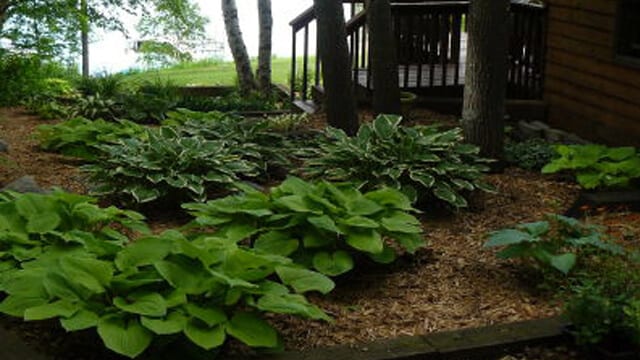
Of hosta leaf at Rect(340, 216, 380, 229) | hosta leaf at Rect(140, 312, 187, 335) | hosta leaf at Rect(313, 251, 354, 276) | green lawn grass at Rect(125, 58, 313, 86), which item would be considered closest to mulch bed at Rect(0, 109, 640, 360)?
hosta leaf at Rect(313, 251, 354, 276)

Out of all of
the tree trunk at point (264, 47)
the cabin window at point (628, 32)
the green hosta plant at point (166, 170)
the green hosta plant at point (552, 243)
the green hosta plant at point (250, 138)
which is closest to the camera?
the green hosta plant at point (552, 243)

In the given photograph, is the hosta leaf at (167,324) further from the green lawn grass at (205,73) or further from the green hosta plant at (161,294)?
the green lawn grass at (205,73)

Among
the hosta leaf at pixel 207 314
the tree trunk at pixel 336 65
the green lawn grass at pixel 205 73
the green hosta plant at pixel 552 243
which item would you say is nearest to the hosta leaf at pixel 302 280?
the hosta leaf at pixel 207 314

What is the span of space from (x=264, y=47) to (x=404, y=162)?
762 centimetres

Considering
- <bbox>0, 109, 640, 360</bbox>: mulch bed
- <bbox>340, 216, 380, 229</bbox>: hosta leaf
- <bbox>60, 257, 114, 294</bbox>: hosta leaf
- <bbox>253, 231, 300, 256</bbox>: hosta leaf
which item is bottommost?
<bbox>0, 109, 640, 360</bbox>: mulch bed

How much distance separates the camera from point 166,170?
6.53 metres

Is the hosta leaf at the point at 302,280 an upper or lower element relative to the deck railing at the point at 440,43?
lower

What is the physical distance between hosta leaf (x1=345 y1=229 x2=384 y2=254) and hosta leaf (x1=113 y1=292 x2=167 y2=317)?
4.30 ft

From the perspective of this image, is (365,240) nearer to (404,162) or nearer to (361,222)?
(361,222)

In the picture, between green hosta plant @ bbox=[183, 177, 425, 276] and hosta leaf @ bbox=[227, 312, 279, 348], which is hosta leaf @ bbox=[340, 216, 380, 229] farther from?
hosta leaf @ bbox=[227, 312, 279, 348]

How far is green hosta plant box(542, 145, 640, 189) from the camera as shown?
6641 mm

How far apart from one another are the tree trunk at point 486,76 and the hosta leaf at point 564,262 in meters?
2.86

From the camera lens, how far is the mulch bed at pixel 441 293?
4.27 m

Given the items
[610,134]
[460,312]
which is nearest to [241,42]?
[610,134]
